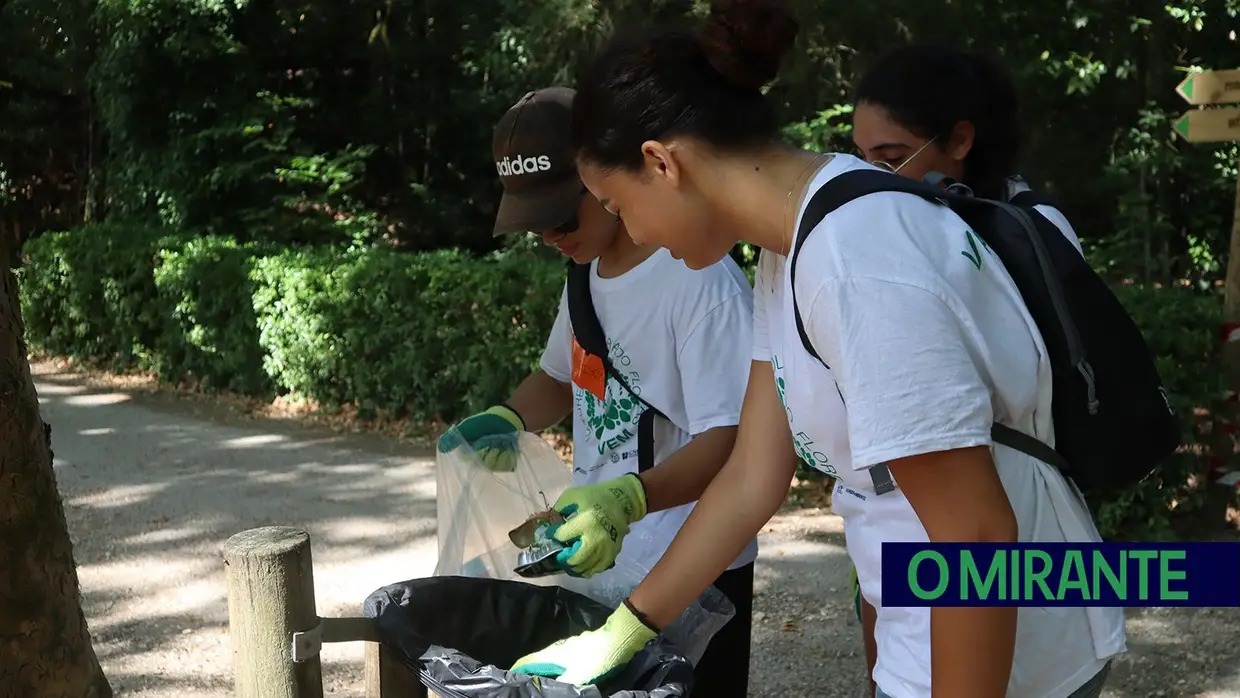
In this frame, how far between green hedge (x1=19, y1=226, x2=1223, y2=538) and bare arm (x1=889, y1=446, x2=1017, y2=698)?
3.93 metres

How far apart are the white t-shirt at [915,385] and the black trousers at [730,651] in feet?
1.89

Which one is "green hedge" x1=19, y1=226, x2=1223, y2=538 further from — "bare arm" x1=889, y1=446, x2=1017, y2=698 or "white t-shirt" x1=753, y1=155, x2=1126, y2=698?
"bare arm" x1=889, y1=446, x2=1017, y2=698

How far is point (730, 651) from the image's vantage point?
1960 mm

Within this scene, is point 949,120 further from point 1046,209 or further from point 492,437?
point 492,437

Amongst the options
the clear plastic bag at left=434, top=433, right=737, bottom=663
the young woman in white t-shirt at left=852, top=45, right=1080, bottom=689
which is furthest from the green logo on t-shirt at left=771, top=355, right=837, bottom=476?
the young woman in white t-shirt at left=852, top=45, right=1080, bottom=689

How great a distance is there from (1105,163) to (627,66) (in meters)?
8.48

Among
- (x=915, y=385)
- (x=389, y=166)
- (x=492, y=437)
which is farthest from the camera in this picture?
(x=389, y=166)

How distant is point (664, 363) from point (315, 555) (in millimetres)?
3516

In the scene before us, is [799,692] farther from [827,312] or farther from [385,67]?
[385,67]

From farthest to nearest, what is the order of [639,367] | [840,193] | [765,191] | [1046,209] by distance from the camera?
[639,367] < [1046,209] < [765,191] < [840,193]

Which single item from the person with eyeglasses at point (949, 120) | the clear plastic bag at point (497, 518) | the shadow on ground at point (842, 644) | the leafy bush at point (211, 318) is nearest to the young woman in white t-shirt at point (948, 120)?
the person with eyeglasses at point (949, 120)

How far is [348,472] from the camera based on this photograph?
630 centimetres

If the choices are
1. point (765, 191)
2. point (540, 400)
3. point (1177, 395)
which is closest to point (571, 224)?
point (540, 400)

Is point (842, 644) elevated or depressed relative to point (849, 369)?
depressed
